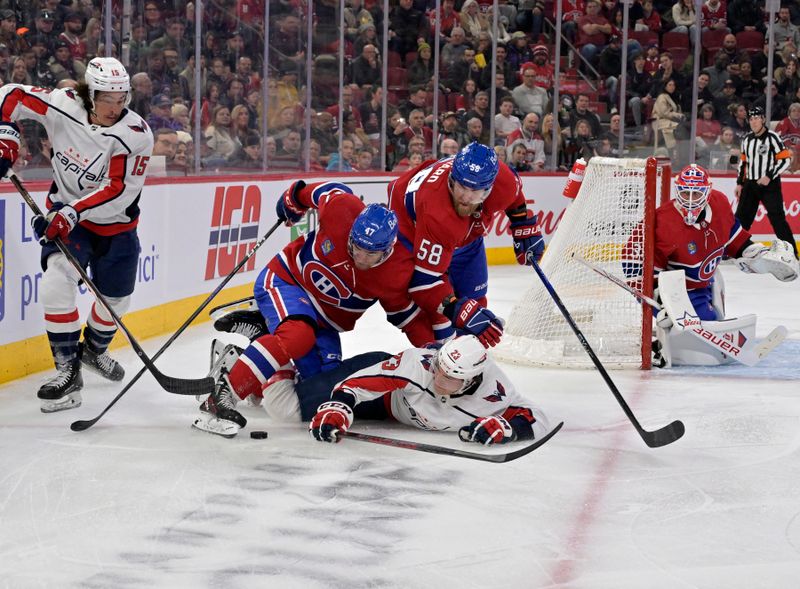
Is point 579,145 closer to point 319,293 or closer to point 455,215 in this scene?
point 455,215

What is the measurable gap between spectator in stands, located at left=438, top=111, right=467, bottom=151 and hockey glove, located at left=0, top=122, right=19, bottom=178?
620 cm

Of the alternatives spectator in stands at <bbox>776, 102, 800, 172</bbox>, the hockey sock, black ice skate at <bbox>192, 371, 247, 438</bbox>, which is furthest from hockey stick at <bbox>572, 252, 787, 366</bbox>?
spectator in stands at <bbox>776, 102, 800, 172</bbox>

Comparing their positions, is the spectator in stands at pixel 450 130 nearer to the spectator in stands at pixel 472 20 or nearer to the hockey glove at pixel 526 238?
the spectator in stands at pixel 472 20

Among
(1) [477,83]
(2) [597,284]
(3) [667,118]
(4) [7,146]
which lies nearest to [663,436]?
(2) [597,284]

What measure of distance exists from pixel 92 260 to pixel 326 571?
2.37 metres

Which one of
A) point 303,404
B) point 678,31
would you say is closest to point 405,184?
point 303,404

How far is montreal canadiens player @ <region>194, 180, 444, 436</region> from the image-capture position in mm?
3900

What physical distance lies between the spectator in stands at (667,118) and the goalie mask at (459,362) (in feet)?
24.6

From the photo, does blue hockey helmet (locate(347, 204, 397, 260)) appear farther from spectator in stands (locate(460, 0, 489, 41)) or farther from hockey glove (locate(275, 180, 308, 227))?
spectator in stands (locate(460, 0, 489, 41))

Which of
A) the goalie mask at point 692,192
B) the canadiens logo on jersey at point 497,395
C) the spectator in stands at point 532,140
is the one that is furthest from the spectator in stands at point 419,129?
the canadiens logo on jersey at point 497,395

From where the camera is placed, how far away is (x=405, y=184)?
4.62 meters

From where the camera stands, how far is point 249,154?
7602mm

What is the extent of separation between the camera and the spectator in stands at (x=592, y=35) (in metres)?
10.6

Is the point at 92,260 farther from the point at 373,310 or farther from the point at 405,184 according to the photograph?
the point at 373,310
